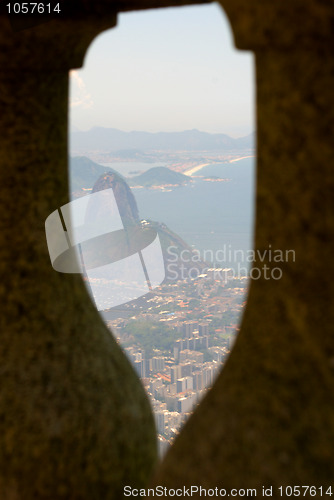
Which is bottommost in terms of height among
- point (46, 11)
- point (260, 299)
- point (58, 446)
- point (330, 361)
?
point (58, 446)

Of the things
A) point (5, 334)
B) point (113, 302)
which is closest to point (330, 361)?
point (5, 334)

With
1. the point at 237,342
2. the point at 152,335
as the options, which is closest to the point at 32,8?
the point at 237,342

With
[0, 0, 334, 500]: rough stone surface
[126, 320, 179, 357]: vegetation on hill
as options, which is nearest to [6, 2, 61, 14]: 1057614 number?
[0, 0, 334, 500]: rough stone surface

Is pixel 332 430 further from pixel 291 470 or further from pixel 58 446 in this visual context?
pixel 58 446

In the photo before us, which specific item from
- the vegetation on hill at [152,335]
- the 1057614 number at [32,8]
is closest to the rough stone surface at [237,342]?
the 1057614 number at [32,8]

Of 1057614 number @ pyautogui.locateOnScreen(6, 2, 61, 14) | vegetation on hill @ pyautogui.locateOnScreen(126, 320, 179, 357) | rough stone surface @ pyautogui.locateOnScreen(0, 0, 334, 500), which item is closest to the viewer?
rough stone surface @ pyautogui.locateOnScreen(0, 0, 334, 500)

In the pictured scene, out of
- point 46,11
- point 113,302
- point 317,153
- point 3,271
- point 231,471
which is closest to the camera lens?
point 317,153

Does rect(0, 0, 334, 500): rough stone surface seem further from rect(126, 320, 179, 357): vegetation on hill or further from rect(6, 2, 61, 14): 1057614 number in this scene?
rect(126, 320, 179, 357): vegetation on hill

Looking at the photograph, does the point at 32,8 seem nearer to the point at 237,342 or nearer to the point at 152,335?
the point at 237,342
